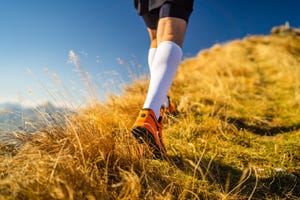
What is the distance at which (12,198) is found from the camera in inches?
35.6

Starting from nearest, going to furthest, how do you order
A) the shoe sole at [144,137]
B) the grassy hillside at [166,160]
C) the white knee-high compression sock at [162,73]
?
the grassy hillside at [166,160] → the shoe sole at [144,137] → the white knee-high compression sock at [162,73]

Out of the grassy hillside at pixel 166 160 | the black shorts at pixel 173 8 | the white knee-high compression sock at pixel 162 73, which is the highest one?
the black shorts at pixel 173 8

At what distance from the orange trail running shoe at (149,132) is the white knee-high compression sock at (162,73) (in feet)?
0.21

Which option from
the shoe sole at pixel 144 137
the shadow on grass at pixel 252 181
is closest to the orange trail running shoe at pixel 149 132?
the shoe sole at pixel 144 137

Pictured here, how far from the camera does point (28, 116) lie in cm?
169

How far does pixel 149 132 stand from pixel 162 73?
0.36 metres

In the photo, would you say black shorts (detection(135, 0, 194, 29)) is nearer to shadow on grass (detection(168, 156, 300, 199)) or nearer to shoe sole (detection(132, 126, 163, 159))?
shoe sole (detection(132, 126, 163, 159))

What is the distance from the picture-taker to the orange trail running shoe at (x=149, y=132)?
4.75ft

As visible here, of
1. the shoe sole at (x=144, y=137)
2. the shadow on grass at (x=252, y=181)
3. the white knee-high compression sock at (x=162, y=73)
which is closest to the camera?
the shadow on grass at (x=252, y=181)

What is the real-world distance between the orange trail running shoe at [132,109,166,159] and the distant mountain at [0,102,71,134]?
416 millimetres

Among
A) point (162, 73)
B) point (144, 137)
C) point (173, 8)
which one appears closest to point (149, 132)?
point (144, 137)

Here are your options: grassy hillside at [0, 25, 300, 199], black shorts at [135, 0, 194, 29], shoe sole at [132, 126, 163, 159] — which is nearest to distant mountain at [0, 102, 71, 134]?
grassy hillside at [0, 25, 300, 199]

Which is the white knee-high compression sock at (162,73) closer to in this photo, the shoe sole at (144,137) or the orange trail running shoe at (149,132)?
the orange trail running shoe at (149,132)

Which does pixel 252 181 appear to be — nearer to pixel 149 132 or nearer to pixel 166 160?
pixel 166 160
